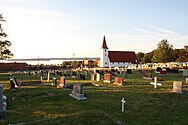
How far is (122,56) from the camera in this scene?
306 ft

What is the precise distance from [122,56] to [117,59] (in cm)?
253

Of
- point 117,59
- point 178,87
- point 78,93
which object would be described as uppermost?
point 117,59

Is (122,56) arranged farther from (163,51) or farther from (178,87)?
(178,87)

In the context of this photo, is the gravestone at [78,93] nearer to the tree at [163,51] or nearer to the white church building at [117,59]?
the tree at [163,51]

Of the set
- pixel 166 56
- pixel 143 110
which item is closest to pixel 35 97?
pixel 143 110

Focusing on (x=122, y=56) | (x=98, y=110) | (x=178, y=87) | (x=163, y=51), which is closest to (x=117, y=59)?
(x=122, y=56)

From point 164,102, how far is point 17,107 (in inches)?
360

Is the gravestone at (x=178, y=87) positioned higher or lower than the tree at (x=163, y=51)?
lower

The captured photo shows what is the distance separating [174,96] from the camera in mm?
17047

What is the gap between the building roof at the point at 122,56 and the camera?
3635 inches

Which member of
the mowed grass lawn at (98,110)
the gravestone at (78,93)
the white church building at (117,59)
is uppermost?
the white church building at (117,59)

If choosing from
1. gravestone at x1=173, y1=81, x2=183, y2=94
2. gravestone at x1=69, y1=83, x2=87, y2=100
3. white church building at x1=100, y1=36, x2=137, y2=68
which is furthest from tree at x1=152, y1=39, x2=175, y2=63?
gravestone at x1=69, y1=83, x2=87, y2=100

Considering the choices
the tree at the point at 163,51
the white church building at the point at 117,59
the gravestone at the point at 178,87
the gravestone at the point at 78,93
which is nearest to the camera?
the gravestone at the point at 78,93

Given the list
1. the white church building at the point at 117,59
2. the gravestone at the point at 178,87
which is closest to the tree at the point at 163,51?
the white church building at the point at 117,59
